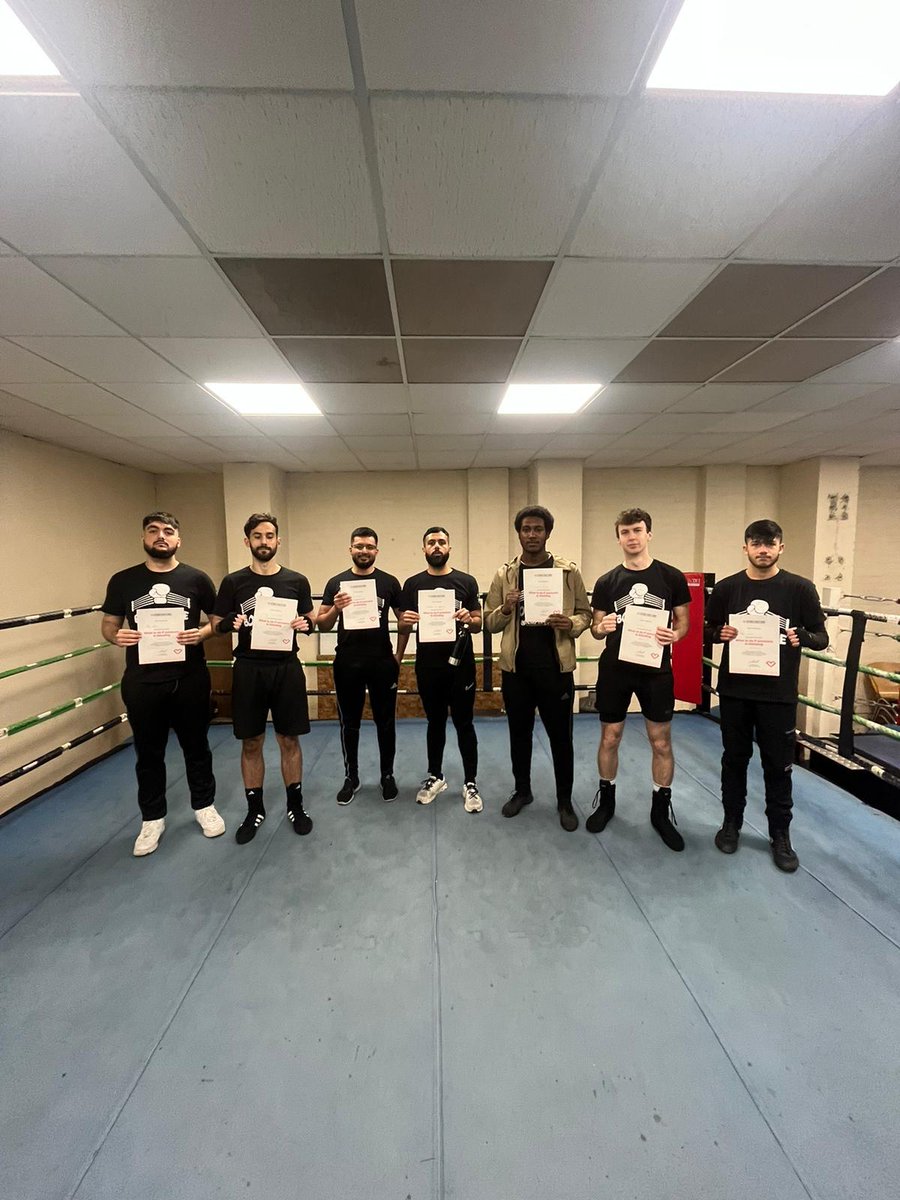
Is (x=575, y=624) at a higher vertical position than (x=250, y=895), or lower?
higher

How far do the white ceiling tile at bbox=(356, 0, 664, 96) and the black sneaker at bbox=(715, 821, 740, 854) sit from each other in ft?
9.57

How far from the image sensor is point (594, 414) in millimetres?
3260

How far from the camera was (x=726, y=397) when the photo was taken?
2951 mm

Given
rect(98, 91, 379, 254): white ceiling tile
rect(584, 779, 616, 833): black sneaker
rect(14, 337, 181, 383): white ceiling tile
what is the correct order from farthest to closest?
rect(584, 779, 616, 833): black sneaker → rect(14, 337, 181, 383): white ceiling tile → rect(98, 91, 379, 254): white ceiling tile

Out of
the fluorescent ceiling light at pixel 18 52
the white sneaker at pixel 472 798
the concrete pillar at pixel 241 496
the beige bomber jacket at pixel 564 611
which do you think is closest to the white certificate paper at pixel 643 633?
the beige bomber jacket at pixel 564 611

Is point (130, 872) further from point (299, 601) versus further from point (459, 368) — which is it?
point (459, 368)

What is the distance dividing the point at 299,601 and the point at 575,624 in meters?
1.54

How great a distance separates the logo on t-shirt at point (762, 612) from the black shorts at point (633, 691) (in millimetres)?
487

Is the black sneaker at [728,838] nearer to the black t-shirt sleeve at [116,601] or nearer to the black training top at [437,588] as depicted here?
the black training top at [437,588]

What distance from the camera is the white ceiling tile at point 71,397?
253cm

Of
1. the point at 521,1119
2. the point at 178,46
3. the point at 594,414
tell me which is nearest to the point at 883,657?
the point at 594,414

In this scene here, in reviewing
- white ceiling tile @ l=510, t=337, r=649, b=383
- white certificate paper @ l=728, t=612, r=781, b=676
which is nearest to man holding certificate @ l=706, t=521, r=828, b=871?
white certificate paper @ l=728, t=612, r=781, b=676

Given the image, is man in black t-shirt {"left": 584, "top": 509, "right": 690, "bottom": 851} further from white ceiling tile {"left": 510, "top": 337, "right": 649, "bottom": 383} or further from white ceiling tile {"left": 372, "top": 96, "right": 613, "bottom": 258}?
white ceiling tile {"left": 372, "top": 96, "right": 613, "bottom": 258}

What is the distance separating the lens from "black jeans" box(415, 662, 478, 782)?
256 centimetres
